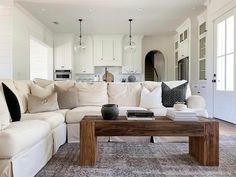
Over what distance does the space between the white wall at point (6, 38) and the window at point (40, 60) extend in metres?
2.54

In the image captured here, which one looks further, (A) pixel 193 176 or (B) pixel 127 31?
(B) pixel 127 31

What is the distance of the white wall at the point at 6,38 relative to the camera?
5988mm

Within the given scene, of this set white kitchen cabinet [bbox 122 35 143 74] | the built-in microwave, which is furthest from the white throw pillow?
the built-in microwave

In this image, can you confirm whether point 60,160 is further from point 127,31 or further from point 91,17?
point 127,31

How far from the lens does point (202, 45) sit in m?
7.32

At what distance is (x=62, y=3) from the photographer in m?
6.30

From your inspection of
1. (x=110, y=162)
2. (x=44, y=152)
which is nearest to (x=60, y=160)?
(x=44, y=152)

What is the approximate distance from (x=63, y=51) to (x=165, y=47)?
4.20 m

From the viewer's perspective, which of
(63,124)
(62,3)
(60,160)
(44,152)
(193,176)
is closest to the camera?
(193,176)

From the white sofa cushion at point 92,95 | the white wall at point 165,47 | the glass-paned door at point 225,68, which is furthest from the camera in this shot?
the white wall at point 165,47

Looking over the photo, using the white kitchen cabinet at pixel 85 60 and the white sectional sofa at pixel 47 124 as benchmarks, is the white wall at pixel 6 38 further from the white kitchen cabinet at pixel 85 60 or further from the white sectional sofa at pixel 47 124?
the white kitchen cabinet at pixel 85 60

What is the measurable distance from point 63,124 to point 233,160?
221cm

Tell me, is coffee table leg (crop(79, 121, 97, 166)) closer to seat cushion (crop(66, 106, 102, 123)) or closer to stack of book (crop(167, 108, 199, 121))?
stack of book (crop(167, 108, 199, 121))

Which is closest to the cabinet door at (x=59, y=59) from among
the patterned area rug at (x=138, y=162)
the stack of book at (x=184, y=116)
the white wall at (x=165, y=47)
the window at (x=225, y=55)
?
the white wall at (x=165, y=47)
